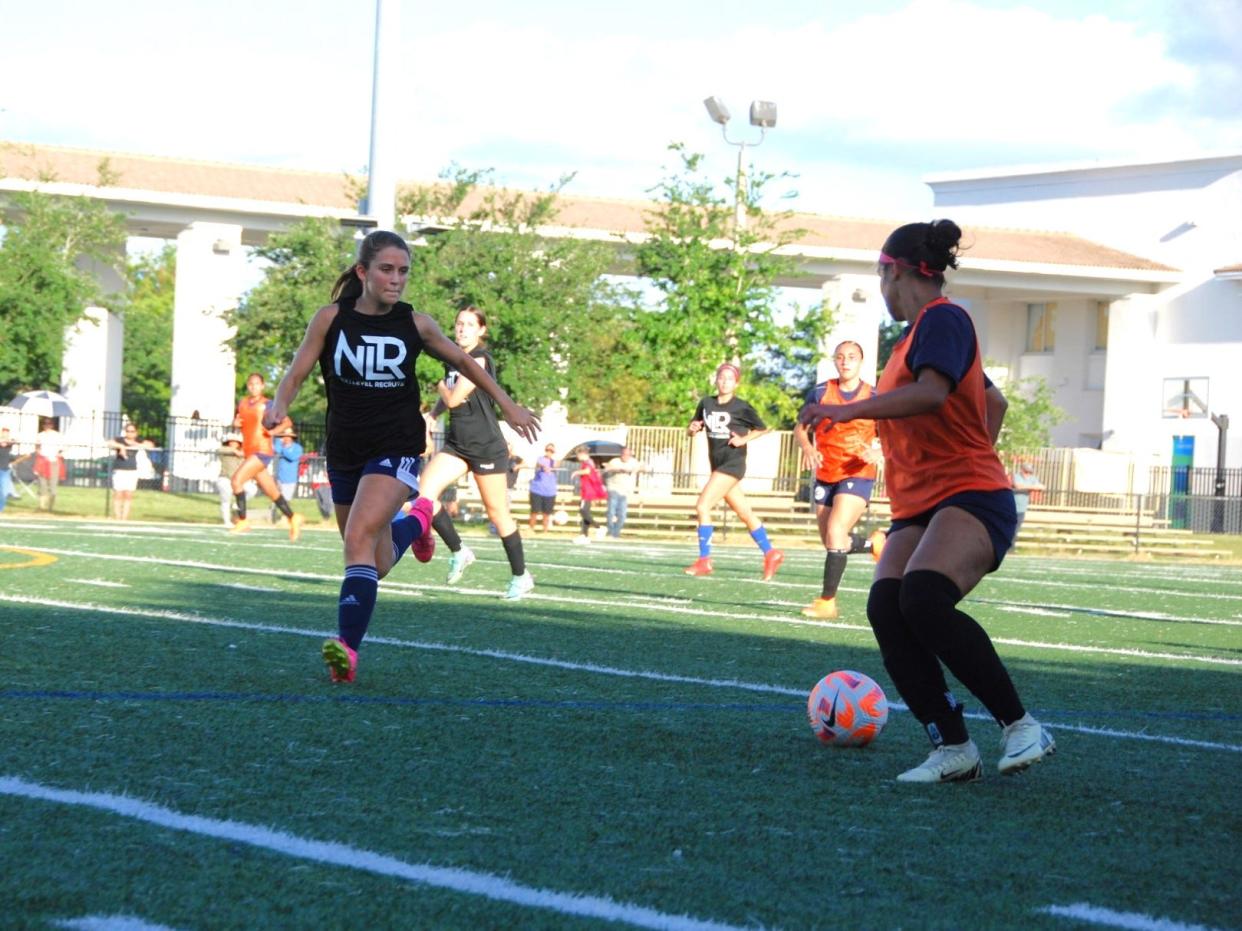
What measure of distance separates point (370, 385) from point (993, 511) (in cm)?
309

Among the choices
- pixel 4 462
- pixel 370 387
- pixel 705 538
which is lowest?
pixel 705 538

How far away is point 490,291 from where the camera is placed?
4112 centimetres

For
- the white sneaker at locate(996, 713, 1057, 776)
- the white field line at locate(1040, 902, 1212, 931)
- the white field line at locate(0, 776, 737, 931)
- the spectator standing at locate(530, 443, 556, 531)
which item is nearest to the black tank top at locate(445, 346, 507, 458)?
the white sneaker at locate(996, 713, 1057, 776)

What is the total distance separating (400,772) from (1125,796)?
2245mm

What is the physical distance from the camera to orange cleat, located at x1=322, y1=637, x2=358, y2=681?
708 cm

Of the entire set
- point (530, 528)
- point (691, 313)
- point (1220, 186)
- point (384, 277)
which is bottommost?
point (530, 528)

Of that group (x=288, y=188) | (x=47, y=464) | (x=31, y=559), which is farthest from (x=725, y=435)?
(x=288, y=188)

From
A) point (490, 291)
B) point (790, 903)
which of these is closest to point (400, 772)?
point (790, 903)

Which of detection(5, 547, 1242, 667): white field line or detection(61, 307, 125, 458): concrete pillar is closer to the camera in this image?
detection(5, 547, 1242, 667): white field line

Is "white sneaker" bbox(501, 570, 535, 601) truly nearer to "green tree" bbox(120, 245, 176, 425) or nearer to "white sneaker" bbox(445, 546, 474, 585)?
"white sneaker" bbox(445, 546, 474, 585)

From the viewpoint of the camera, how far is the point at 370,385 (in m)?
7.67

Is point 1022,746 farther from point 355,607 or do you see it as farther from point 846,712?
point 355,607

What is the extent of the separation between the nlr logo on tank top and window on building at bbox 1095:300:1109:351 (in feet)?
189

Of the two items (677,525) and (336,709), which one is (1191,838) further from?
(677,525)
